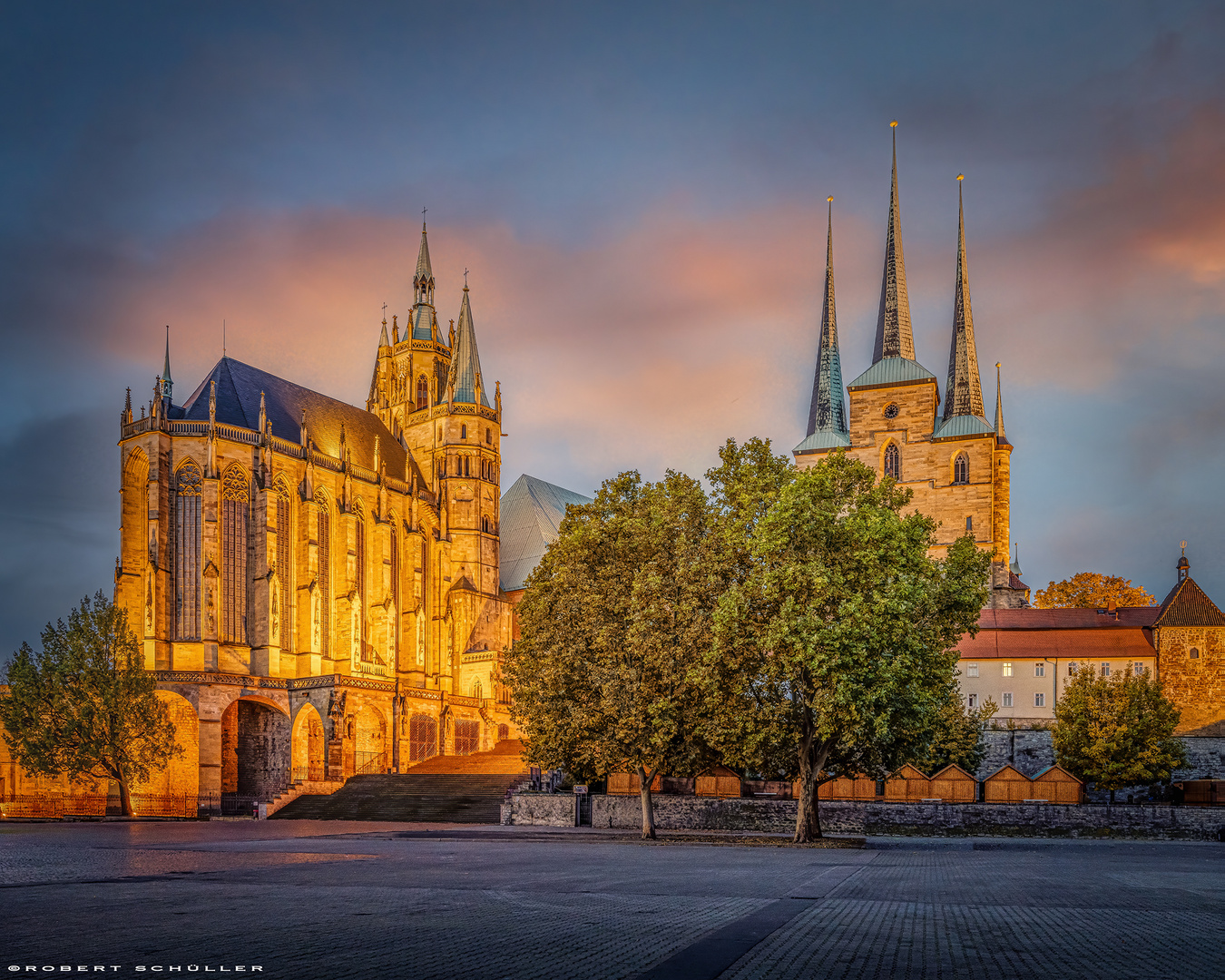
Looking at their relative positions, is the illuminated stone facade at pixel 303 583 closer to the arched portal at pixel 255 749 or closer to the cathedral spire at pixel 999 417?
the arched portal at pixel 255 749

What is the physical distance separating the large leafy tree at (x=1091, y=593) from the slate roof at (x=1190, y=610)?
38.5ft

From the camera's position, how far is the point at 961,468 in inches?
3465

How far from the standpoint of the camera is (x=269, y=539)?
66.4m

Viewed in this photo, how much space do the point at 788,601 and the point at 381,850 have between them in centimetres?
1158

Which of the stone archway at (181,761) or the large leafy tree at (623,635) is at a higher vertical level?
the large leafy tree at (623,635)

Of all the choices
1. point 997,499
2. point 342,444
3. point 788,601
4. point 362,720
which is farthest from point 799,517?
point 997,499

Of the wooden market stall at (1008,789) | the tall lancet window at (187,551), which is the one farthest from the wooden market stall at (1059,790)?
the tall lancet window at (187,551)

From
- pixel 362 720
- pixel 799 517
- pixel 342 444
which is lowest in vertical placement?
pixel 362 720

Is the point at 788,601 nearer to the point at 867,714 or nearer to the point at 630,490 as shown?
the point at 867,714

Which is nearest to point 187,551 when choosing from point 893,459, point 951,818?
point 951,818

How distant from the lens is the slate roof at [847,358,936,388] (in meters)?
90.4

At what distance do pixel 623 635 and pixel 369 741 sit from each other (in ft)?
120

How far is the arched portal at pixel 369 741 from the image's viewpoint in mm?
64688

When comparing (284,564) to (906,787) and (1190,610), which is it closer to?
A: (906,787)
